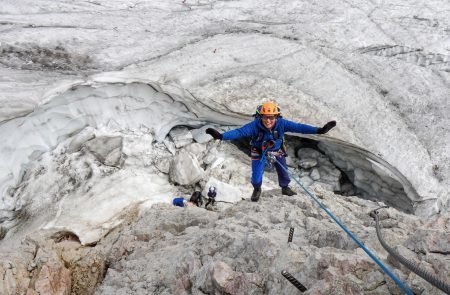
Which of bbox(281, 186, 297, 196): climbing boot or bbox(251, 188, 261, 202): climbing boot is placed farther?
bbox(281, 186, 297, 196): climbing boot

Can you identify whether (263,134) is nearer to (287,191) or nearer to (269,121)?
(269,121)

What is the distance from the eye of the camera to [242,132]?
487cm

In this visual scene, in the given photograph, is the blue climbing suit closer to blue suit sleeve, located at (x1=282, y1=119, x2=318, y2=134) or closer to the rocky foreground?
blue suit sleeve, located at (x1=282, y1=119, x2=318, y2=134)

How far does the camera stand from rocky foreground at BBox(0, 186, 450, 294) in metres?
2.75

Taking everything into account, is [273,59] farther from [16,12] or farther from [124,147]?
[16,12]

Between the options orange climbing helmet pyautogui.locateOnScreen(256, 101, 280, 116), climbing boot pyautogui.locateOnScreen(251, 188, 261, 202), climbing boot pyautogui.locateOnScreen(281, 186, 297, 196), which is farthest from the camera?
climbing boot pyautogui.locateOnScreen(281, 186, 297, 196)

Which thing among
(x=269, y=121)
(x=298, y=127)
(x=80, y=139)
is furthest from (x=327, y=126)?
(x=80, y=139)

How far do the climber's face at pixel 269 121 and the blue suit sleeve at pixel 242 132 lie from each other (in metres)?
0.20

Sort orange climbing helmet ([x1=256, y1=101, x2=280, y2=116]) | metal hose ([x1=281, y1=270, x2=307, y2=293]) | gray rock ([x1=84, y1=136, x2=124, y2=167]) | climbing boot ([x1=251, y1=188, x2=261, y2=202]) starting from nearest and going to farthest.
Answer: metal hose ([x1=281, y1=270, x2=307, y2=293])
orange climbing helmet ([x1=256, y1=101, x2=280, y2=116])
climbing boot ([x1=251, y1=188, x2=261, y2=202])
gray rock ([x1=84, y1=136, x2=124, y2=167])

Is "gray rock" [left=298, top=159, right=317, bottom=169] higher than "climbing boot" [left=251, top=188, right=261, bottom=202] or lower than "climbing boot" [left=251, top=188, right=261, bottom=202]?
lower

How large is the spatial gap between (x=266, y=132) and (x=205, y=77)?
101 inches

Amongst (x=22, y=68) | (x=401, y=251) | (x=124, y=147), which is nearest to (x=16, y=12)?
(x=22, y=68)

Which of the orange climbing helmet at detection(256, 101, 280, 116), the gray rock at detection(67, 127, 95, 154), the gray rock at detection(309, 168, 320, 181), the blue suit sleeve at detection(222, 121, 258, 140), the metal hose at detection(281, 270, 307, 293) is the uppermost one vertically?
the orange climbing helmet at detection(256, 101, 280, 116)

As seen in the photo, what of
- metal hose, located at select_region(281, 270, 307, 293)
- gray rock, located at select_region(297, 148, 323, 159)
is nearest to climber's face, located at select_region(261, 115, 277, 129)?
metal hose, located at select_region(281, 270, 307, 293)
